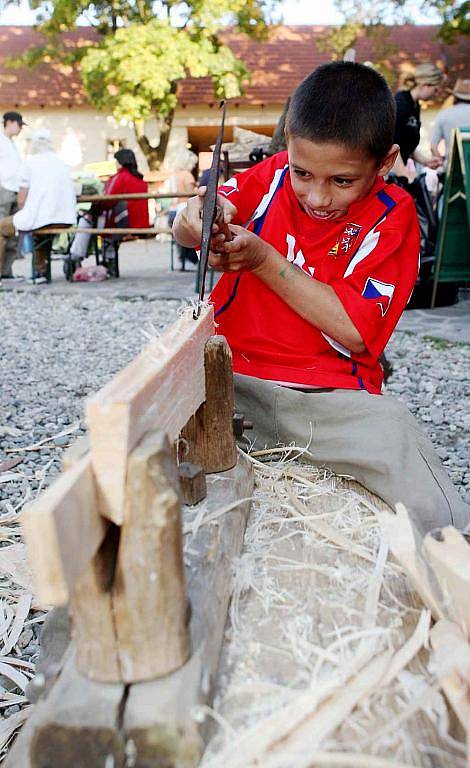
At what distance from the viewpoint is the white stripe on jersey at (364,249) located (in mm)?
2075

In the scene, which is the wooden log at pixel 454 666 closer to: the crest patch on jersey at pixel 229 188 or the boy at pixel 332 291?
the boy at pixel 332 291

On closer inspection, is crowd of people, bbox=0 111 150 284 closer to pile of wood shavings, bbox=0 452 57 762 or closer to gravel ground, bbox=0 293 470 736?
gravel ground, bbox=0 293 470 736

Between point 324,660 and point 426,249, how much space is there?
6.35 meters

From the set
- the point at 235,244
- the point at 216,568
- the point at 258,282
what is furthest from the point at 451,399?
the point at 216,568

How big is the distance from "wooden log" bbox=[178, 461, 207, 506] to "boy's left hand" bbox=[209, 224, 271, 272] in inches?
24.9

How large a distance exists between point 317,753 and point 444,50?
953 inches

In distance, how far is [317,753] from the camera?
3.15 ft

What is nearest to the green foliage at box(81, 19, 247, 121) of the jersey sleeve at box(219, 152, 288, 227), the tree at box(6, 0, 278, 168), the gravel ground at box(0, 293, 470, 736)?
the tree at box(6, 0, 278, 168)

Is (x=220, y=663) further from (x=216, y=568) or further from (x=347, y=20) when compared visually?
(x=347, y=20)

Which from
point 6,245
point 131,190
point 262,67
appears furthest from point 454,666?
point 262,67

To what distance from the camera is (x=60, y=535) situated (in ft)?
2.87

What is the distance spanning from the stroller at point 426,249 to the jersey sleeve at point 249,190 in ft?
15.2

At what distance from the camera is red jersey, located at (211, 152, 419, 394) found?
2.04 metres

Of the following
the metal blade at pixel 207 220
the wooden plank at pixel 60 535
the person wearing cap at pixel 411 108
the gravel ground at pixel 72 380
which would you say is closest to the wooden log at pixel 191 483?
the metal blade at pixel 207 220
